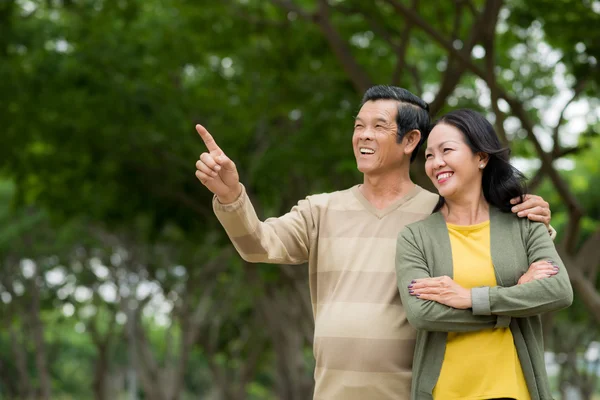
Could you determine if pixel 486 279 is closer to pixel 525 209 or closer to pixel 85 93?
pixel 525 209

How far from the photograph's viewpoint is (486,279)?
10.7ft

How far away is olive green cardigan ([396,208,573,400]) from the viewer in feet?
10.3

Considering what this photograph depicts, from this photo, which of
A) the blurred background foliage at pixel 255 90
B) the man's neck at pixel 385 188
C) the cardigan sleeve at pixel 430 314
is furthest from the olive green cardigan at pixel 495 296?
the blurred background foliage at pixel 255 90

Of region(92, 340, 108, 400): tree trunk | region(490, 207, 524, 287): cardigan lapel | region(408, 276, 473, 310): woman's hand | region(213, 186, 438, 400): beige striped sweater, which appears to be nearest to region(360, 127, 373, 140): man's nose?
region(213, 186, 438, 400): beige striped sweater

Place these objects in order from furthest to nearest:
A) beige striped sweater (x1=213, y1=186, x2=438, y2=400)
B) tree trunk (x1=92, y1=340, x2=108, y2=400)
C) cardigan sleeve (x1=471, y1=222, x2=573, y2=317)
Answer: tree trunk (x1=92, y1=340, x2=108, y2=400)
beige striped sweater (x1=213, y1=186, x2=438, y2=400)
cardigan sleeve (x1=471, y1=222, x2=573, y2=317)

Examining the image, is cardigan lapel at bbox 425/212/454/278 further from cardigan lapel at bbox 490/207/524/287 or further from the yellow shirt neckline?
cardigan lapel at bbox 490/207/524/287

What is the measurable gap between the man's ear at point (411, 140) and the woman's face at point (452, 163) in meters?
0.27

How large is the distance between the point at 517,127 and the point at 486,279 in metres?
11.2

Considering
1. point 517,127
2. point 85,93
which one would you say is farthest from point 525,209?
point 517,127

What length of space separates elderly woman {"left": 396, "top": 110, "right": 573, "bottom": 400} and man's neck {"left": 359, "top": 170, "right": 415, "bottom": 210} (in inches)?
11.2

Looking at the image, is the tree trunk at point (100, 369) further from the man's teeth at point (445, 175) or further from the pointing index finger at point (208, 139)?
the man's teeth at point (445, 175)

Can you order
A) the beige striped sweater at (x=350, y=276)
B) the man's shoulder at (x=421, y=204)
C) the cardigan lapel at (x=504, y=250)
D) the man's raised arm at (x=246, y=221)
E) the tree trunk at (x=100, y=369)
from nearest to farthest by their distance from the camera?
the cardigan lapel at (x=504, y=250), the man's raised arm at (x=246, y=221), the beige striped sweater at (x=350, y=276), the man's shoulder at (x=421, y=204), the tree trunk at (x=100, y=369)

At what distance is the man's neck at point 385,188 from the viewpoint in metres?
3.75

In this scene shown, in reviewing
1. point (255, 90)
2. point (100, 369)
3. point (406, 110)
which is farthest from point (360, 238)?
point (100, 369)
